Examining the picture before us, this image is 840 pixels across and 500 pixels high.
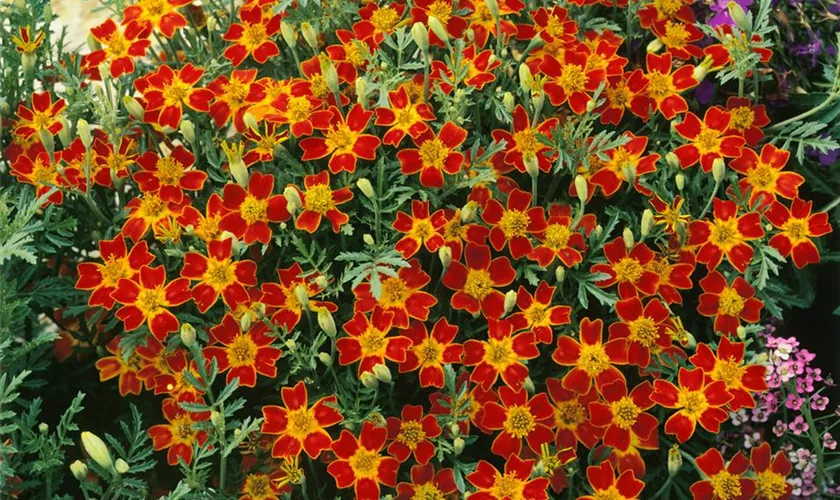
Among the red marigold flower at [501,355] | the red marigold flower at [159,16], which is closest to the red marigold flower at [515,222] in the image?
the red marigold flower at [501,355]

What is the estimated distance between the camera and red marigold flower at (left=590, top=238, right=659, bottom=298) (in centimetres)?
132

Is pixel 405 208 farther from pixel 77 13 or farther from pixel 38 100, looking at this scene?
pixel 77 13

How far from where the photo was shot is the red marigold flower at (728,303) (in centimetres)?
135

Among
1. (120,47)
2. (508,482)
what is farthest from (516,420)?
(120,47)

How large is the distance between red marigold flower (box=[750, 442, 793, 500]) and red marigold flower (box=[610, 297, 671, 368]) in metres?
0.19

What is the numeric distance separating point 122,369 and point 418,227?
47 centimetres

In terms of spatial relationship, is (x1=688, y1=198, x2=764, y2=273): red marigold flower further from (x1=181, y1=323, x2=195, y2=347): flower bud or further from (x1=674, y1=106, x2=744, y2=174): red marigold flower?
(x1=181, y1=323, x2=195, y2=347): flower bud

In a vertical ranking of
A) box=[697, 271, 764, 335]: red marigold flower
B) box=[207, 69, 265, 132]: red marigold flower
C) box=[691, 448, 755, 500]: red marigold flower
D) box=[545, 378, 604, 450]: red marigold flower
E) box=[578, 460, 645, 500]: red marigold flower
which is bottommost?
box=[691, 448, 755, 500]: red marigold flower

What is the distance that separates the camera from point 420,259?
1420mm

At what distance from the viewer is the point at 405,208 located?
142cm

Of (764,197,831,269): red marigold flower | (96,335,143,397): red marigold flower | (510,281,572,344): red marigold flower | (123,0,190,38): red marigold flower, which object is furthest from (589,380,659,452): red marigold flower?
(123,0,190,38): red marigold flower

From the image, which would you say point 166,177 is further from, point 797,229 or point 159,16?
point 797,229

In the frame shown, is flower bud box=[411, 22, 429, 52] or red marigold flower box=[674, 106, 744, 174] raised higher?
flower bud box=[411, 22, 429, 52]

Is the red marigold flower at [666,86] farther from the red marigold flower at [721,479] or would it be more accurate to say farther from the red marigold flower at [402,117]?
the red marigold flower at [721,479]
